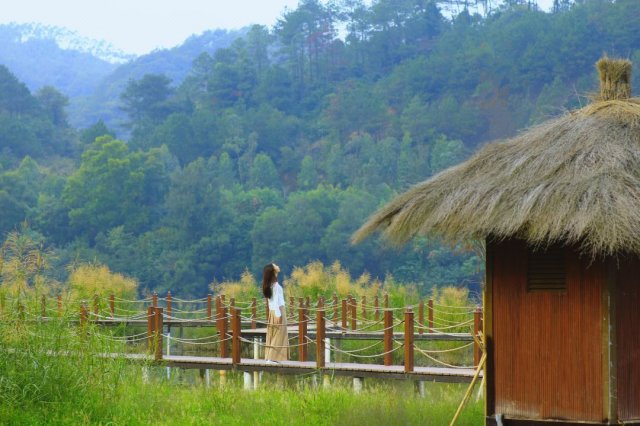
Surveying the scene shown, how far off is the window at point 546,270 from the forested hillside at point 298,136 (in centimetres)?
3158

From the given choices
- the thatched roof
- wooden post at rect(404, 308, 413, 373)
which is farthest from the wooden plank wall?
wooden post at rect(404, 308, 413, 373)

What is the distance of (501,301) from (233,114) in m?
63.1

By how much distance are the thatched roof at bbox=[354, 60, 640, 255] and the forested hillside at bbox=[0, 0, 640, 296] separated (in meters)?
31.0

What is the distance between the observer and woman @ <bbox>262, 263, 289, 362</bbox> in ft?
44.1

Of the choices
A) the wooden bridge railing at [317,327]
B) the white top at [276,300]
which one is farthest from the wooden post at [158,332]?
the white top at [276,300]

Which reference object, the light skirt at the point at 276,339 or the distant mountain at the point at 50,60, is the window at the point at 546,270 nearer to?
the light skirt at the point at 276,339

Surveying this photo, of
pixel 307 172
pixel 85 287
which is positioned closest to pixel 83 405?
pixel 85 287

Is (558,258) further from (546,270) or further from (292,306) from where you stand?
(292,306)

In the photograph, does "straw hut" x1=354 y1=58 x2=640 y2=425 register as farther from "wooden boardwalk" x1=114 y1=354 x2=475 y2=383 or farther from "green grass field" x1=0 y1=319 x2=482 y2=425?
"wooden boardwalk" x1=114 y1=354 x2=475 y2=383

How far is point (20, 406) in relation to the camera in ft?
30.4

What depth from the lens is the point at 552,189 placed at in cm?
827

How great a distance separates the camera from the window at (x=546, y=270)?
8445mm

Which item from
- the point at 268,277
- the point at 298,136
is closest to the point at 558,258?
the point at 268,277

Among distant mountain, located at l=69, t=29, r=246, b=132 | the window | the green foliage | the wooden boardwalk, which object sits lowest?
the wooden boardwalk
